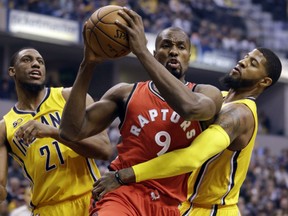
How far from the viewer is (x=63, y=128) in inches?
197

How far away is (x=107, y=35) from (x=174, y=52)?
647 millimetres

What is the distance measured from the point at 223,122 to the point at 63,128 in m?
1.18

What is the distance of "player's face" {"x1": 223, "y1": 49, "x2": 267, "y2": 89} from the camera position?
5840 mm

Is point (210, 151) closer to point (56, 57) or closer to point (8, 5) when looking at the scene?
point (8, 5)

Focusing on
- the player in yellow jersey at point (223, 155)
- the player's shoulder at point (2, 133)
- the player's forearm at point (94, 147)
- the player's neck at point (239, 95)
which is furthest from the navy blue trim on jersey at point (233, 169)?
the player's shoulder at point (2, 133)

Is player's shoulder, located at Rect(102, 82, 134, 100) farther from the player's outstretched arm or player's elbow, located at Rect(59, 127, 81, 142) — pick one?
the player's outstretched arm

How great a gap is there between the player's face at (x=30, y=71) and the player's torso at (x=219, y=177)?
1703 millimetres

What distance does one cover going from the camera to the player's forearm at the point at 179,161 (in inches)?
192

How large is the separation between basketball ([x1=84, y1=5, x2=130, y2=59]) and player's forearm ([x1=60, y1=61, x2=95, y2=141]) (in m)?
0.17

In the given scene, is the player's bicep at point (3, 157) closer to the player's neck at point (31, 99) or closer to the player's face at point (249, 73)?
the player's neck at point (31, 99)

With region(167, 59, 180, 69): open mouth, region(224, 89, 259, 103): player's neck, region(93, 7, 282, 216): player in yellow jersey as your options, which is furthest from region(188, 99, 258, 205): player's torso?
Result: region(167, 59, 180, 69): open mouth

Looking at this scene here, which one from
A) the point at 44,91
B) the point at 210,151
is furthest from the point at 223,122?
A: the point at 44,91

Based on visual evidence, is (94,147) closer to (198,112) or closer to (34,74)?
(34,74)

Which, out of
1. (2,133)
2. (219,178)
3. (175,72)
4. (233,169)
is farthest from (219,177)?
(2,133)
